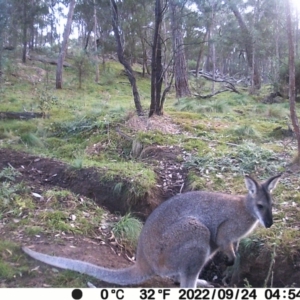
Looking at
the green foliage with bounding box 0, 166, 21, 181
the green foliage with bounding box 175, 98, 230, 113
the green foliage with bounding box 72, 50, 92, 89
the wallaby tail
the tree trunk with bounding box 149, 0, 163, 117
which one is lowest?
the wallaby tail

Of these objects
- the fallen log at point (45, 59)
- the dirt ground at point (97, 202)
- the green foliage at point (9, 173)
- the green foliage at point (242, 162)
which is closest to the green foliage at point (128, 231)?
the dirt ground at point (97, 202)

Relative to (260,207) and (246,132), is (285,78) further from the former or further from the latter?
(260,207)

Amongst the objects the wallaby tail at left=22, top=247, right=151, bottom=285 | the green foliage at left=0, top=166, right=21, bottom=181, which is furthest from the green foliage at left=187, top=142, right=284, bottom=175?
the wallaby tail at left=22, top=247, right=151, bottom=285

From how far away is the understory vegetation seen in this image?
17.3 ft

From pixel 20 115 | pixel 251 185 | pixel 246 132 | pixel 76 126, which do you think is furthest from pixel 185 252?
pixel 20 115

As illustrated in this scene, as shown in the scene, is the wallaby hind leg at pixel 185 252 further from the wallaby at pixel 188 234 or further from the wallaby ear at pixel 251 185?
the wallaby ear at pixel 251 185

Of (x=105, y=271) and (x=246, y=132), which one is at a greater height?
(x=246, y=132)

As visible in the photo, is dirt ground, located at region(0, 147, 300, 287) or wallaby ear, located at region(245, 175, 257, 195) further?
dirt ground, located at region(0, 147, 300, 287)

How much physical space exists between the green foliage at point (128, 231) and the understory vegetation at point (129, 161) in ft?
0.04

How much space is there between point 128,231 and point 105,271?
137 cm

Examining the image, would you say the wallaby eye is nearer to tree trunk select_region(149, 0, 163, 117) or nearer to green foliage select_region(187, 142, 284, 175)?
green foliage select_region(187, 142, 284, 175)

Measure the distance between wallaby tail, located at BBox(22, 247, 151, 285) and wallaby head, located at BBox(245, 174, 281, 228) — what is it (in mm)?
1265

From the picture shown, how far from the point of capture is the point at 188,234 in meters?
4.01

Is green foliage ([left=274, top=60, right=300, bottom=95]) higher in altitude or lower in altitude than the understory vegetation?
higher
